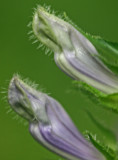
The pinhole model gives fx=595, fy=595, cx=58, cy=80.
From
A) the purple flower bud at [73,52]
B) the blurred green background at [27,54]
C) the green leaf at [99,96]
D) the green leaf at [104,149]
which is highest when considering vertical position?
the blurred green background at [27,54]

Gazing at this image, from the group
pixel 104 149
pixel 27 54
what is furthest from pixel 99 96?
pixel 27 54

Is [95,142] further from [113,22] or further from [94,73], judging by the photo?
[113,22]

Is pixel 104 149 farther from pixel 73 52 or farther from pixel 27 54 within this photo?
pixel 27 54

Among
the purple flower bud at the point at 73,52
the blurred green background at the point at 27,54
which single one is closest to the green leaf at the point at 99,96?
the purple flower bud at the point at 73,52

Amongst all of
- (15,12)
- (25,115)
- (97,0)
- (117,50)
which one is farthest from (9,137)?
(117,50)

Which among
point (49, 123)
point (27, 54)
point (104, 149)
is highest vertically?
point (27, 54)

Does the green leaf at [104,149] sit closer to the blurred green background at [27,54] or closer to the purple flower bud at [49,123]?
the purple flower bud at [49,123]
